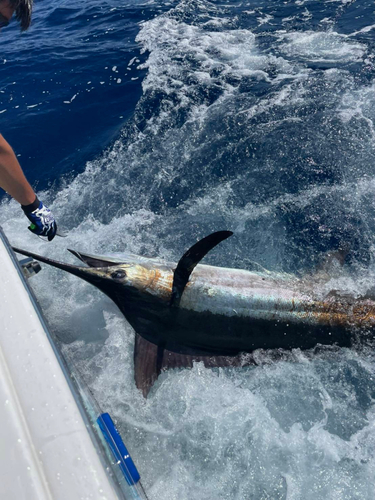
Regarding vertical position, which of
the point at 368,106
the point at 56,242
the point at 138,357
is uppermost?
the point at 368,106

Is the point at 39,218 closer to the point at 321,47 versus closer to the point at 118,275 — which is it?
the point at 118,275

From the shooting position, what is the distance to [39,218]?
2.92 meters

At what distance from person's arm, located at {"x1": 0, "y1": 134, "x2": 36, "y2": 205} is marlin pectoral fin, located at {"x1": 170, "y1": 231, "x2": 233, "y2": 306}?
4.52 feet

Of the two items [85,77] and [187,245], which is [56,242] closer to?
[187,245]

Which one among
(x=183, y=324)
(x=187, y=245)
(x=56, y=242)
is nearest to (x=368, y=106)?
(x=187, y=245)

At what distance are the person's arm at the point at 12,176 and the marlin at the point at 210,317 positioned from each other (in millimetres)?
697

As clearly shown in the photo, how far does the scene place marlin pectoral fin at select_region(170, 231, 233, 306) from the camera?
2.38 m

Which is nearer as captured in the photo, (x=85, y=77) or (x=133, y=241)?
(x=133, y=241)

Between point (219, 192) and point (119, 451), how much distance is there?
122 inches

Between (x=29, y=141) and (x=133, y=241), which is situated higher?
(x=29, y=141)

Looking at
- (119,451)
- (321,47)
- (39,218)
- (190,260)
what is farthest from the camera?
(321,47)

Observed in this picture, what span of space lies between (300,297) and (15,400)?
86.0 inches

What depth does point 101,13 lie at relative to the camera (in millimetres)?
9531

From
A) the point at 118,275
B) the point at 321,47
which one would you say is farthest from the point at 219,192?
the point at 321,47
